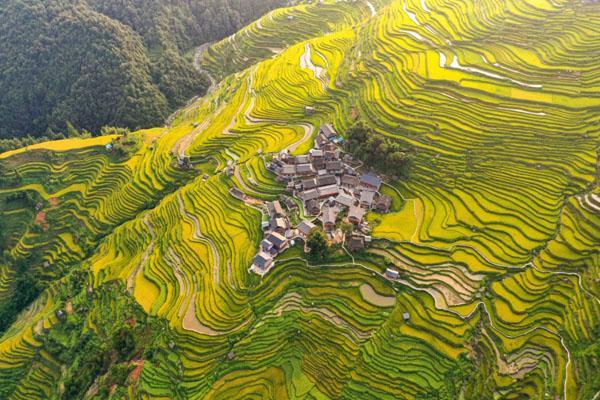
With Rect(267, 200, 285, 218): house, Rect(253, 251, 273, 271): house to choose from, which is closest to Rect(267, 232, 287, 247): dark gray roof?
Rect(253, 251, 273, 271): house

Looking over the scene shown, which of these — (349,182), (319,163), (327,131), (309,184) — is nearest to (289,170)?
(309,184)

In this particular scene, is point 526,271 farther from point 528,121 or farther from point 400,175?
point 528,121

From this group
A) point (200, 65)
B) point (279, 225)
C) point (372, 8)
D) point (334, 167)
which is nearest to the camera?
point (279, 225)

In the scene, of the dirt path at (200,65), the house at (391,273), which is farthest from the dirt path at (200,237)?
the dirt path at (200,65)

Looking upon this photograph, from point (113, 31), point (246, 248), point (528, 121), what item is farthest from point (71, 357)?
point (113, 31)

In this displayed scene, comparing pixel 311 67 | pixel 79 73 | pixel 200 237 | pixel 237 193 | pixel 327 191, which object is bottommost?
pixel 200 237

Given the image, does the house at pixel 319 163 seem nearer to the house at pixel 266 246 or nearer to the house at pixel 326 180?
the house at pixel 326 180

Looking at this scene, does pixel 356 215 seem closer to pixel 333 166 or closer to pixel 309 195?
pixel 309 195
